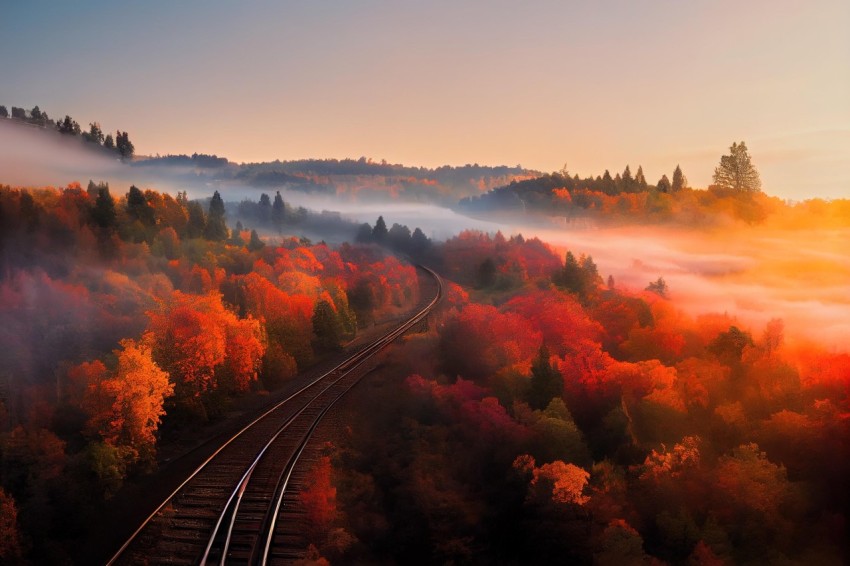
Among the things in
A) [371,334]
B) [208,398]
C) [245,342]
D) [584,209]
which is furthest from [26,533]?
[584,209]

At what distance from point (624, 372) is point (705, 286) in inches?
2903

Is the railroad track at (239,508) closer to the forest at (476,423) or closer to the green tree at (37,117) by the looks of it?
the forest at (476,423)

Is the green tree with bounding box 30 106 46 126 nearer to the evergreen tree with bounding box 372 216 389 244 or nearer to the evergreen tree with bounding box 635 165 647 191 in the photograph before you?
the evergreen tree with bounding box 372 216 389 244

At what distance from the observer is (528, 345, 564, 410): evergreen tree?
148ft

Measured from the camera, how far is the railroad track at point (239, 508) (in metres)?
25.0

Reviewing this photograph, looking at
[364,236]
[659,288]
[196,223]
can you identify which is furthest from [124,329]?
[364,236]

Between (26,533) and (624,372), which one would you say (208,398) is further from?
(624,372)

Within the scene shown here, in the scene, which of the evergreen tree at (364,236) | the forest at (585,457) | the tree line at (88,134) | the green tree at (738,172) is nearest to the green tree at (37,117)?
the tree line at (88,134)

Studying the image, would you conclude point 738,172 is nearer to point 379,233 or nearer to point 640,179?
point 640,179

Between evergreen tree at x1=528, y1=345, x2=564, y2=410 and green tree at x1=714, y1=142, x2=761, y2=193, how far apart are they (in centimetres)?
9256

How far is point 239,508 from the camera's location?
28328mm

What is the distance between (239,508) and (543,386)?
2460 cm

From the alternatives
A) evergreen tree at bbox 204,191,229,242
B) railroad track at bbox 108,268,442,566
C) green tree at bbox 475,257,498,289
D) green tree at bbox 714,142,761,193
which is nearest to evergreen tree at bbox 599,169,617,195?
green tree at bbox 714,142,761,193

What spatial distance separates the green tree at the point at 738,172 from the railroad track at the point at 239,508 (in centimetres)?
10846
